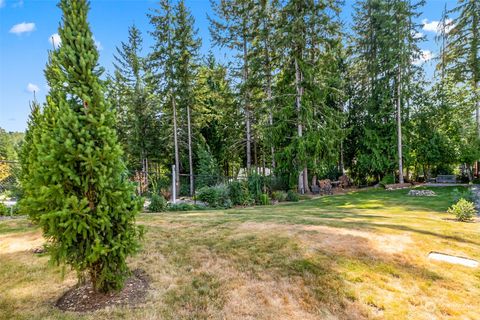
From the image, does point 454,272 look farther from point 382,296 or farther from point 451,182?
point 451,182

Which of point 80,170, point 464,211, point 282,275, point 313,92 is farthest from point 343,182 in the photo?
point 80,170

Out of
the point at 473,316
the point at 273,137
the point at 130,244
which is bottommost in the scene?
the point at 473,316

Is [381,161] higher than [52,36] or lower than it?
lower

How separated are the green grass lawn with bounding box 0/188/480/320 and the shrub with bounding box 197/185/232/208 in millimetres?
5060

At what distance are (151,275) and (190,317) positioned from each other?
1.05 metres

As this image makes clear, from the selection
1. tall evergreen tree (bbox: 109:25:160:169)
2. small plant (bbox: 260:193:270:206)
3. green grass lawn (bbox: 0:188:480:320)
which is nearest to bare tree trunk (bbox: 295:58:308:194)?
small plant (bbox: 260:193:270:206)

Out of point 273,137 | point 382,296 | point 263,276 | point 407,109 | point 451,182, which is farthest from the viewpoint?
point 407,109

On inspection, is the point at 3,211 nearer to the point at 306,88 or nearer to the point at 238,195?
the point at 238,195

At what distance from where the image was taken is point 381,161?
16.3 meters

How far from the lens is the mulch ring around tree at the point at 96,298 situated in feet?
9.34

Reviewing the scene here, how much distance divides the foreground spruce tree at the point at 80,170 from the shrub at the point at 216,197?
24.5 ft

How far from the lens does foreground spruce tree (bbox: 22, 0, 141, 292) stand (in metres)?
2.50

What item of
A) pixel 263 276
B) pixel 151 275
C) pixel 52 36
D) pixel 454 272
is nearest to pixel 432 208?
pixel 454 272

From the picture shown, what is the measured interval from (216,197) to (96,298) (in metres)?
7.44
